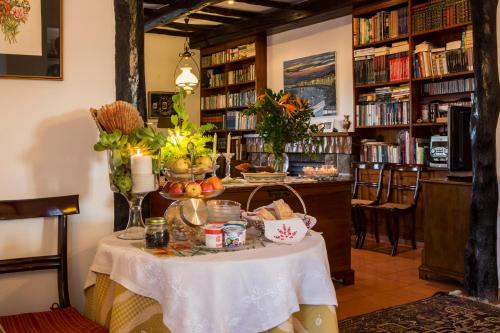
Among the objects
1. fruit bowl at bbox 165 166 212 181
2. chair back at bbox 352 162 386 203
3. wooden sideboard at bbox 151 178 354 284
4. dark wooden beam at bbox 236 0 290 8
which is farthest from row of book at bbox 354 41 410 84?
fruit bowl at bbox 165 166 212 181

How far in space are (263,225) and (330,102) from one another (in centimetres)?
540

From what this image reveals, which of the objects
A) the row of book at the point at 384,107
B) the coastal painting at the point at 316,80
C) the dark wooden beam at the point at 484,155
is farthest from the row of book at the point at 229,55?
the dark wooden beam at the point at 484,155

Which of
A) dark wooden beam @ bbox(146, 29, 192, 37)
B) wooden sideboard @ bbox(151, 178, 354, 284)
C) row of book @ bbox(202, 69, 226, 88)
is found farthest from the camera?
row of book @ bbox(202, 69, 226, 88)

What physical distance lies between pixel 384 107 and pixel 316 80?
1.40 meters

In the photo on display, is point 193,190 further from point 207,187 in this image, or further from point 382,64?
point 382,64

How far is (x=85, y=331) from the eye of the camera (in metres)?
2.10

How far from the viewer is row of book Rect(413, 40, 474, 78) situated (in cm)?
578

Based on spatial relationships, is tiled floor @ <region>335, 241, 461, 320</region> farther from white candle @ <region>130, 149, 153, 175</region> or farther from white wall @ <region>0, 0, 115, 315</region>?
white candle @ <region>130, 149, 153, 175</region>

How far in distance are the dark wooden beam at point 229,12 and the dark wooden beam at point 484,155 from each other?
4.57 metres

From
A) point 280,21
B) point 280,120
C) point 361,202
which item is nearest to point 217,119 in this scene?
point 280,21

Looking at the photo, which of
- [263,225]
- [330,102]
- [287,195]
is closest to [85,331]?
[263,225]

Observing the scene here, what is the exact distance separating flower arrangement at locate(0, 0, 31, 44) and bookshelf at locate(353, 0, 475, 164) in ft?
14.9

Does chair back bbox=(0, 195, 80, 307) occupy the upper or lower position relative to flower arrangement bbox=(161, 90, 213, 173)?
lower

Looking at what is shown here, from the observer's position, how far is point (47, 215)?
99.3 inches
